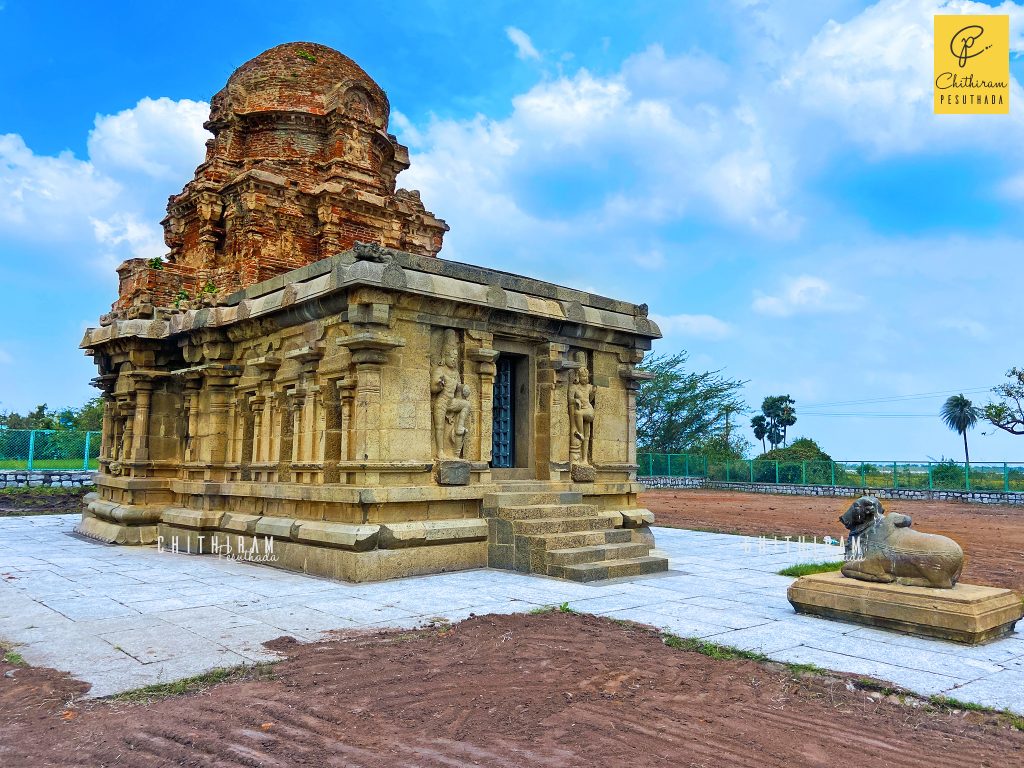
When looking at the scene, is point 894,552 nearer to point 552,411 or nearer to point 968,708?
point 968,708

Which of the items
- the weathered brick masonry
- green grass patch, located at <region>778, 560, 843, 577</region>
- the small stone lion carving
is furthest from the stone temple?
the weathered brick masonry

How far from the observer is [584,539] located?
9.82 m

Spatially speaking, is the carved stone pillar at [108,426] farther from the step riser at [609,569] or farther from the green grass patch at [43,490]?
the step riser at [609,569]

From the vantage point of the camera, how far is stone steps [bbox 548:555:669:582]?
893 centimetres

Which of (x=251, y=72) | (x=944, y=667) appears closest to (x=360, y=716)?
(x=944, y=667)

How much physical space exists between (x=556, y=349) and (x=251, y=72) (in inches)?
382

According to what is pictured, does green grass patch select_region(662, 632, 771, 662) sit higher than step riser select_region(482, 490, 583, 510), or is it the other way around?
step riser select_region(482, 490, 583, 510)

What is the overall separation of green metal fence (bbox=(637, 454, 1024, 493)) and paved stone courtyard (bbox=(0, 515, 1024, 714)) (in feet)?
77.2

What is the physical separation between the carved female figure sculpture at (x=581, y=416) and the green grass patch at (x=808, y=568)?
3302 millimetres

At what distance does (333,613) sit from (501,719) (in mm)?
3151

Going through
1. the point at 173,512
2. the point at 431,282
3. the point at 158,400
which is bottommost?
the point at 173,512

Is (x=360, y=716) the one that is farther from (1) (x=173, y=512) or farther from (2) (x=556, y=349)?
(1) (x=173, y=512)

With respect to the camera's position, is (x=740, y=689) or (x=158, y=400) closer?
(x=740, y=689)

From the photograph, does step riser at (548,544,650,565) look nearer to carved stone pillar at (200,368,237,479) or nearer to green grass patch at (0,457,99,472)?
carved stone pillar at (200,368,237,479)
